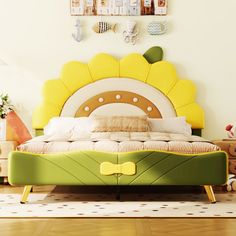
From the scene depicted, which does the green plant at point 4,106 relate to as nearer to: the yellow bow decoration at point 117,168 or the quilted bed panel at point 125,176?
the quilted bed panel at point 125,176

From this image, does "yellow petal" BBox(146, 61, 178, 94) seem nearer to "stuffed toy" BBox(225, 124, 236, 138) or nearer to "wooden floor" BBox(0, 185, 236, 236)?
"stuffed toy" BBox(225, 124, 236, 138)

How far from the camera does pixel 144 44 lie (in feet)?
19.1

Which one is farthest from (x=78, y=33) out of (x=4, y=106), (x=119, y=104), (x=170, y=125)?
(x=170, y=125)

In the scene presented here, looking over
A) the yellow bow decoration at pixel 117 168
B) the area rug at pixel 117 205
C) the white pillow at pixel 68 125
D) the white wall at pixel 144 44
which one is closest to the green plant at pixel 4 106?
the white wall at pixel 144 44

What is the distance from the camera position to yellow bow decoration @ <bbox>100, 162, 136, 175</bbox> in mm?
4070

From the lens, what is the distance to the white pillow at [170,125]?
525 centimetres

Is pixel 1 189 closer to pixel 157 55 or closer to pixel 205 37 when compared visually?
pixel 157 55

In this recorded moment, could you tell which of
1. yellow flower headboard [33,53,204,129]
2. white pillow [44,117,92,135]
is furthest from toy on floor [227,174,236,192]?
white pillow [44,117,92,135]

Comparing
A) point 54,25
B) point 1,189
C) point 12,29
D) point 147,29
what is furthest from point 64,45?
point 1,189

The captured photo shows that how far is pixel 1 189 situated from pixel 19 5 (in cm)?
222

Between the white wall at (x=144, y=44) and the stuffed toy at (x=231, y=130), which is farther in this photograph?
the white wall at (x=144, y=44)

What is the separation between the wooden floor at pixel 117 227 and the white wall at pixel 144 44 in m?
2.56

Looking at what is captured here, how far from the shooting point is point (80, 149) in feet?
13.7

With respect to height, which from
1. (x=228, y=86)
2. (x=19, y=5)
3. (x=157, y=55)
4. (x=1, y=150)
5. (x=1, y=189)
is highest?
(x=19, y=5)
